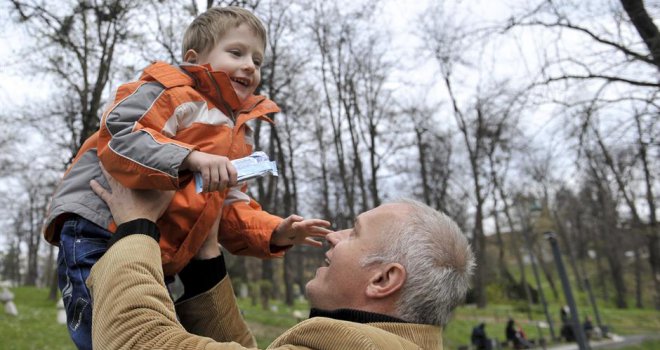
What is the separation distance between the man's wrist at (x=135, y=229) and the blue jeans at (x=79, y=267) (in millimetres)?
203

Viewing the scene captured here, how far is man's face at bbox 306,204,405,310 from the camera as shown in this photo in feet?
5.99

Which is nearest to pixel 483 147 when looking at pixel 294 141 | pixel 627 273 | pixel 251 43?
pixel 294 141

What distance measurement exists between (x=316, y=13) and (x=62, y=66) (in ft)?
28.8

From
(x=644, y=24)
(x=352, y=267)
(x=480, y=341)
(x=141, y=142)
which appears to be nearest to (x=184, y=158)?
(x=141, y=142)

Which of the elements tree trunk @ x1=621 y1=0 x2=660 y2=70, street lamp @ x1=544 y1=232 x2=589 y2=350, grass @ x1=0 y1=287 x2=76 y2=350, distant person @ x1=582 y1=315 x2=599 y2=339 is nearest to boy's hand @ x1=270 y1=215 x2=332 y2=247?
tree trunk @ x1=621 y1=0 x2=660 y2=70

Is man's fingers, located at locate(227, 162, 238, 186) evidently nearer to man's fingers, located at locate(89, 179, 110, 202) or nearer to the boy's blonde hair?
man's fingers, located at locate(89, 179, 110, 202)

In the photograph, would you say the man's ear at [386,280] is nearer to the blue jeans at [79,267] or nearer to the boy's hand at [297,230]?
the boy's hand at [297,230]

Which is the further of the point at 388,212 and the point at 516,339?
the point at 516,339

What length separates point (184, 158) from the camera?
5.71ft

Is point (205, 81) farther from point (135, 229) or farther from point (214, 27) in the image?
point (135, 229)

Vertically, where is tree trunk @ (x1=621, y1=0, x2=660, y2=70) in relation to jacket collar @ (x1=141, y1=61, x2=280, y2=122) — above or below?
above

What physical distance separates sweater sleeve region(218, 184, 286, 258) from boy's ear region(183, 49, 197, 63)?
63 cm

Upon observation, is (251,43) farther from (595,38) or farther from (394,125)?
(394,125)

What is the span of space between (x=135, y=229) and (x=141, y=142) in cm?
30
